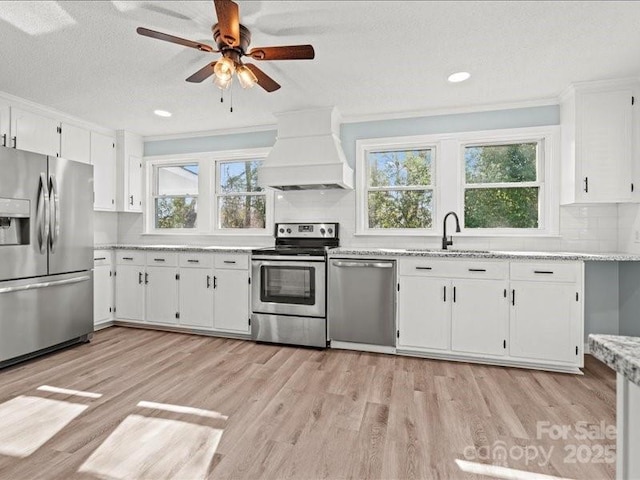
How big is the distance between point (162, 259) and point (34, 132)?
6.01ft

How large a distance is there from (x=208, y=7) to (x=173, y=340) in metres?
3.19

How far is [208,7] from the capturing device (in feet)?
6.86

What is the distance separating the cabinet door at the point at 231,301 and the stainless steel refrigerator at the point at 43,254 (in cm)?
133

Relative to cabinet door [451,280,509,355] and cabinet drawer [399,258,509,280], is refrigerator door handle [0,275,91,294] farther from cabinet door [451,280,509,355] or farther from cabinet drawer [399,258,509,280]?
cabinet door [451,280,509,355]

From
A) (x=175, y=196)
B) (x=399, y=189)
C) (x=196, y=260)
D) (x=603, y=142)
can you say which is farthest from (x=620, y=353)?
(x=175, y=196)

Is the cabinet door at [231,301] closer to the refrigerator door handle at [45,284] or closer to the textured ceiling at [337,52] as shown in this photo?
the refrigerator door handle at [45,284]

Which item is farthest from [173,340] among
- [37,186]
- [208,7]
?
[208,7]

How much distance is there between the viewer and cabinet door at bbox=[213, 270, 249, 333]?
3.83 meters

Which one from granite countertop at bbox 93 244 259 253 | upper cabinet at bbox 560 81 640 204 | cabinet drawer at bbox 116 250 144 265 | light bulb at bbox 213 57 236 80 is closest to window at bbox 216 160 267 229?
granite countertop at bbox 93 244 259 253

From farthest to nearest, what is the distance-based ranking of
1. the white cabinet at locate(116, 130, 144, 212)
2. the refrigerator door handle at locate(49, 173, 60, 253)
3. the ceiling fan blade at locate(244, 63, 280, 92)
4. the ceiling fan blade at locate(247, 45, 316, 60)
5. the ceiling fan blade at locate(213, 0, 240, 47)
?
the white cabinet at locate(116, 130, 144, 212), the refrigerator door handle at locate(49, 173, 60, 253), the ceiling fan blade at locate(244, 63, 280, 92), the ceiling fan blade at locate(247, 45, 316, 60), the ceiling fan blade at locate(213, 0, 240, 47)

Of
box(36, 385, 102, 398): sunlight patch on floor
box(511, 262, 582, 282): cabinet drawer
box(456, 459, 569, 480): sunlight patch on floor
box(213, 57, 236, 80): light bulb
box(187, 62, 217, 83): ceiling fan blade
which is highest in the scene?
box(187, 62, 217, 83): ceiling fan blade

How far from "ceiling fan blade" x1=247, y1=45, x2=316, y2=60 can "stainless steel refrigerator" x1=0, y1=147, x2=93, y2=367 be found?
2.44m

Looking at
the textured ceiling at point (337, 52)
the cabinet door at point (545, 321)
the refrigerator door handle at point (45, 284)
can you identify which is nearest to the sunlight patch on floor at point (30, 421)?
the refrigerator door handle at point (45, 284)

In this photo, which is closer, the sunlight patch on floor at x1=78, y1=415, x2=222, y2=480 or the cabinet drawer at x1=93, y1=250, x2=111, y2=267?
the sunlight patch on floor at x1=78, y1=415, x2=222, y2=480
